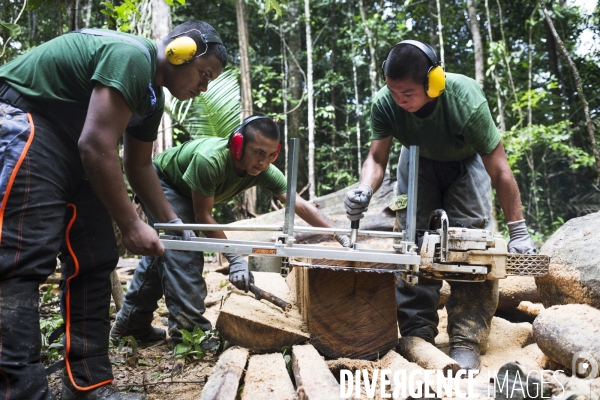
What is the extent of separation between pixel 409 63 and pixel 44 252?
1.93 meters

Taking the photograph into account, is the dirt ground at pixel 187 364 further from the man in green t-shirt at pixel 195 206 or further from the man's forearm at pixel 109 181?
the man's forearm at pixel 109 181

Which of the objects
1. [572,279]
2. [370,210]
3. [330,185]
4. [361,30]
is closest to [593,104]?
[361,30]

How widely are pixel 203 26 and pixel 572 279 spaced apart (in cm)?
238

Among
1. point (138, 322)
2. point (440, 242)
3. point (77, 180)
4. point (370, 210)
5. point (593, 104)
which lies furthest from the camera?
point (593, 104)

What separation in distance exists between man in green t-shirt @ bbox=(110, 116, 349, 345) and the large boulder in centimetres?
125

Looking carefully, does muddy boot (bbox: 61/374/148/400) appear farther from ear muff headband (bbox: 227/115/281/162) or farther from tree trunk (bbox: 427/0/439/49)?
tree trunk (bbox: 427/0/439/49)

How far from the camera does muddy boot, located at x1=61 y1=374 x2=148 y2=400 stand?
2045 millimetres

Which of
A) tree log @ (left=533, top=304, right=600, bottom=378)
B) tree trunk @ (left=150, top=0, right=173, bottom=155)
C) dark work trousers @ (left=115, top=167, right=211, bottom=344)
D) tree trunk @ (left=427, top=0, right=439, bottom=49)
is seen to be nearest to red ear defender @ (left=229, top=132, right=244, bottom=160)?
dark work trousers @ (left=115, top=167, right=211, bottom=344)

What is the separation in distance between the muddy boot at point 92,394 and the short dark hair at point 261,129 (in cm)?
157

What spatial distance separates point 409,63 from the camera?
2.58 metres

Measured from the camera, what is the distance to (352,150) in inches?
472

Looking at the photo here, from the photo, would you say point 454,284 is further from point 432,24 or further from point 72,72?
point 432,24

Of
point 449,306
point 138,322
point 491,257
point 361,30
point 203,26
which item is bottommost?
point 138,322

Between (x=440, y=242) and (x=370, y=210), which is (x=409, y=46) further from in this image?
(x=370, y=210)
